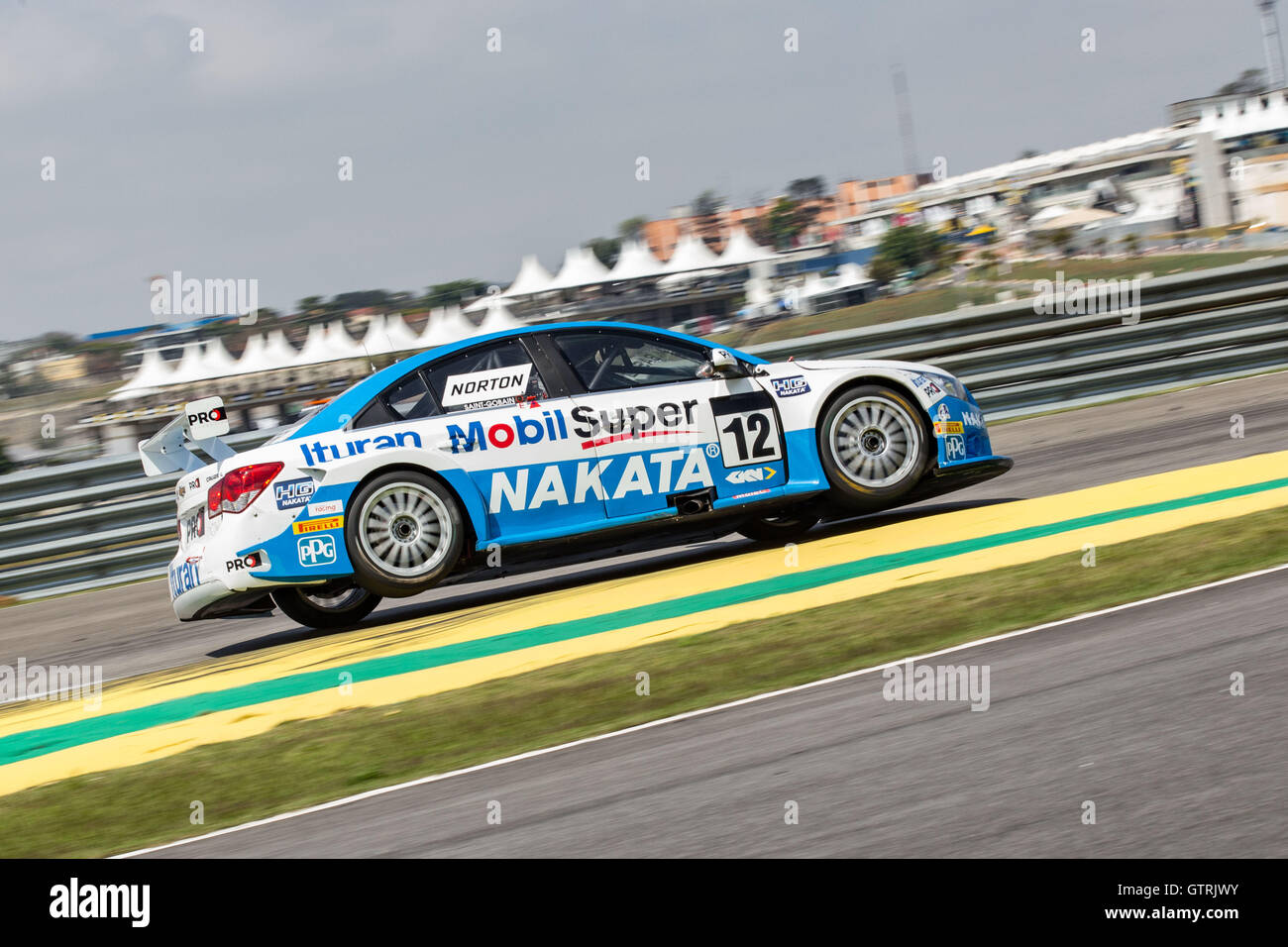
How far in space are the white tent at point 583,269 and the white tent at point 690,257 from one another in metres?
1.56

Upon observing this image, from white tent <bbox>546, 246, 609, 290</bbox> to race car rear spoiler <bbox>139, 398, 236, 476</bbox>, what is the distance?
20561 millimetres

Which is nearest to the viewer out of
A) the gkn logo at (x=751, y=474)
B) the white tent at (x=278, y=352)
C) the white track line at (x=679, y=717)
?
the white track line at (x=679, y=717)

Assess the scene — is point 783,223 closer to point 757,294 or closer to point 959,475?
point 757,294

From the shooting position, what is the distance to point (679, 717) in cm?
498

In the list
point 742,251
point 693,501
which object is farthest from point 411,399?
point 742,251

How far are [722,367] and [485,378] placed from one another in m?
1.37

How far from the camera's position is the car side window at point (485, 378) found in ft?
24.5

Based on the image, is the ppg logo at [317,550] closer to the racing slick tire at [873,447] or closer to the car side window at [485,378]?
the car side window at [485,378]

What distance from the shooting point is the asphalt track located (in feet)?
27.1

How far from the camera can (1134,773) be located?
3.63 m

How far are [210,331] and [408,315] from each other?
2.13 meters
